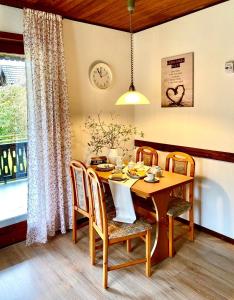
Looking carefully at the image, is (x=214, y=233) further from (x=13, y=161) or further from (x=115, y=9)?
(x=115, y=9)

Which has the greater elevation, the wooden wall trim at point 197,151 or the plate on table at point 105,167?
the wooden wall trim at point 197,151

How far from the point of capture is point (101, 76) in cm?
355

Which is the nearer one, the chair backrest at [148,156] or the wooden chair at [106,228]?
the wooden chair at [106,228]

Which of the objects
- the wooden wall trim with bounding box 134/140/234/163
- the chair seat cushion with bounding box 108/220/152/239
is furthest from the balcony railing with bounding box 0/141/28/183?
the wooden wall trim with bounding box 134/140/234/163

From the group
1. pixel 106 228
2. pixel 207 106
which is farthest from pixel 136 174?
pixel 207 106

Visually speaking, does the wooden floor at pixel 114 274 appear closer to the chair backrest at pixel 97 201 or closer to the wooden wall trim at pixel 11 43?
the chair backrest at pixel 97 201

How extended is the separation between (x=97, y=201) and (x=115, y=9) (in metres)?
2.15

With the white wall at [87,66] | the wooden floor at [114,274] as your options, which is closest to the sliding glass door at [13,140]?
the wooden floor at [114,274]

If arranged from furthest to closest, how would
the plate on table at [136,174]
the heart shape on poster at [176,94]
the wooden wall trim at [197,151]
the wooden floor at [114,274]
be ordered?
the heart shape on poster at [176,94]
the wooden wall trim at [197,151]
the plate on table at [136,174]
the wooden floor at [114,274]

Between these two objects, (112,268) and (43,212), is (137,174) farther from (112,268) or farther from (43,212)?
(43,212)

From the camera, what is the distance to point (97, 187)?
7.23 feet

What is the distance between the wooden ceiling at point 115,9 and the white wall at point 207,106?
128 mm

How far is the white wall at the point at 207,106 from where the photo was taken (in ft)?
9.20

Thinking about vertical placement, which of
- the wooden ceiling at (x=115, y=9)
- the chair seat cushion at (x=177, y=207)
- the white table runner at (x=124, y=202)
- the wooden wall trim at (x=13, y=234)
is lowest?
the wooden wall trim at (x=13, y=234)
